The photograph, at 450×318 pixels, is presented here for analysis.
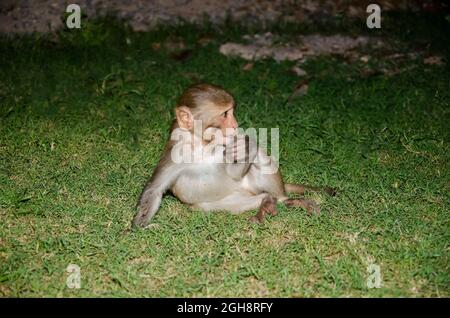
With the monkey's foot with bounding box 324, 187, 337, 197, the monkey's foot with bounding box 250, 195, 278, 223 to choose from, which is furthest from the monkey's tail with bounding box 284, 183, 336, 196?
the monkey's foot with bounding box 250, 195, 278, 223

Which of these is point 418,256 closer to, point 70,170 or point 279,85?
point 70,170

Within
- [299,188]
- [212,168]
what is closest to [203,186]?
[212,168]

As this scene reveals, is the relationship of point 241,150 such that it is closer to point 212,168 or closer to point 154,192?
point 212,168

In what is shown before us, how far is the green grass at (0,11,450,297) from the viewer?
4242 millimetres

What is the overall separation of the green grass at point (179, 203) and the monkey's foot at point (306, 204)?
0.07m

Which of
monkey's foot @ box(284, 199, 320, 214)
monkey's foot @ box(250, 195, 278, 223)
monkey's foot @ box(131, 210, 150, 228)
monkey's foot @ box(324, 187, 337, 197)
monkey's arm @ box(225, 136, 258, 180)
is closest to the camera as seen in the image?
monkey's arm @ box(225, 136, 258, 180)

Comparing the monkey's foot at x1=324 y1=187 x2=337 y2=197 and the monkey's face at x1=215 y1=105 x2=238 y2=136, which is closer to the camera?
the monkey's face at x1=215 y1=105 x2=238 y2=136

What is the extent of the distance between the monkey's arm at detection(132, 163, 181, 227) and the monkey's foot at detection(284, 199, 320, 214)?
1120mm

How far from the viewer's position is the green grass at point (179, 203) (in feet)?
13.9

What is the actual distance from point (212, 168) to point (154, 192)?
56cm

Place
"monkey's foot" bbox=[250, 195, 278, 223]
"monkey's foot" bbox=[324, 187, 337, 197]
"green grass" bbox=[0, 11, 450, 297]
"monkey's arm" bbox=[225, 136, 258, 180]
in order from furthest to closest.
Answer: "monkey's foot" bbox=[324, 187, 337, 197] < "monkey's foot" bbox=[250, 195, 278, 223] < "monkey's arm" bbox=[225, 136, 258, 180] < "green grass" bbox=[0, 11, 450, 297]

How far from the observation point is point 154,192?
4875 mm

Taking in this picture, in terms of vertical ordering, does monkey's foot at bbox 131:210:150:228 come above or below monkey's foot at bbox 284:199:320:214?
above

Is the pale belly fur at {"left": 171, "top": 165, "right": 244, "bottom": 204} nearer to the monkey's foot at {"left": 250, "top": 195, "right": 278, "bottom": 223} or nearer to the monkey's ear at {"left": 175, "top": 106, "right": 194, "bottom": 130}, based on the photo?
the monkey's foot at {"left": 250, "top": 195, "right": 278, "bottom": 223}
